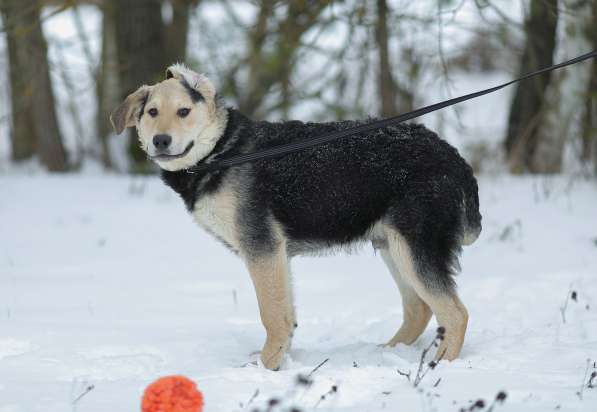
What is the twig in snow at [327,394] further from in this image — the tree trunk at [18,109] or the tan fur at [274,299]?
the tree trunk at [18,109]

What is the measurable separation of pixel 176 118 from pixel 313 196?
3.17 ft

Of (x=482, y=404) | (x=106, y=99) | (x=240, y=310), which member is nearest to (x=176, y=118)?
(x=240, y=310)

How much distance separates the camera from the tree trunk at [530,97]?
34.4 ft

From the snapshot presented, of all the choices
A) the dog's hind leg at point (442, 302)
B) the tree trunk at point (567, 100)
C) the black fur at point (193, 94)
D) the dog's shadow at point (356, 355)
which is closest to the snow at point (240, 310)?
the dog's shadow at point (356, 355)

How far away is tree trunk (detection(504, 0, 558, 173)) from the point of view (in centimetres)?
1048

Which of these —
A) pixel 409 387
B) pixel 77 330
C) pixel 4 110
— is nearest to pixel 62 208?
pixel 77 330

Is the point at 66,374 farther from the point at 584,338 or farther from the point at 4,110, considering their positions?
the point at 4,110

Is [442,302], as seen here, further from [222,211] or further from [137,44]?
[137,44]

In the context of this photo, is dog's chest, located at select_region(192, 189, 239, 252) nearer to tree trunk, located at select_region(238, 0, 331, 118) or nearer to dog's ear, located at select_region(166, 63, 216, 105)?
dog's ear, located at select_region(166, 63, 216, 105)

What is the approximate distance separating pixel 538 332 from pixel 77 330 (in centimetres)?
317

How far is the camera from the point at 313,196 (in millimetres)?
4742

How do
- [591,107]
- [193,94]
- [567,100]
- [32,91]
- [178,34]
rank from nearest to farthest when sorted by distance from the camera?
[193,94] → [591,107] → [32,91] → [567,100] → [178,34]

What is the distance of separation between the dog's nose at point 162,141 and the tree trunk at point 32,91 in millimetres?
4764

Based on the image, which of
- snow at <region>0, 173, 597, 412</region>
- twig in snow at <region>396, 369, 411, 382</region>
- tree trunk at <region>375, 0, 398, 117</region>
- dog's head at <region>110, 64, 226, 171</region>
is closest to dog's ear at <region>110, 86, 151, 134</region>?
dog's head at <region>110, 64, 226, 171</region>
